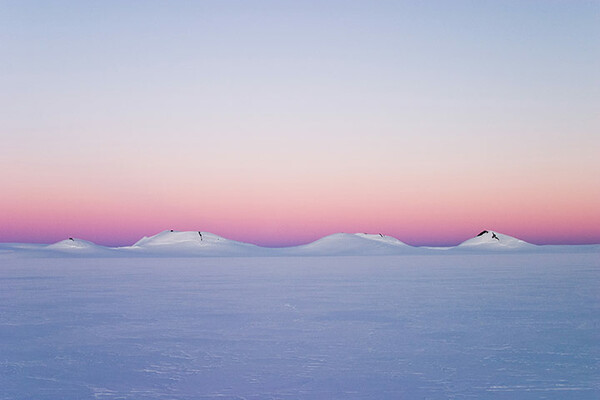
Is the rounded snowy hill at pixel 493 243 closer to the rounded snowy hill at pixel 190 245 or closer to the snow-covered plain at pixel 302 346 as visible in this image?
the rounded snowy hill at pixel 190 245

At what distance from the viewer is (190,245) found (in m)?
79.0

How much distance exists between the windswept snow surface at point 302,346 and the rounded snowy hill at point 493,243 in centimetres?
6839

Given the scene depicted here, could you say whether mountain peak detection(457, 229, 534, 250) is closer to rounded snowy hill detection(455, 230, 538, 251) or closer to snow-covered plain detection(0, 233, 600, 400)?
rounded snowy hill detection(455, 230, 538, 251)

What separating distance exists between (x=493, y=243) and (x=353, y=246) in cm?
→ 2210

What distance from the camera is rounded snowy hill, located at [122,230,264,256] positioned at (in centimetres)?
7478

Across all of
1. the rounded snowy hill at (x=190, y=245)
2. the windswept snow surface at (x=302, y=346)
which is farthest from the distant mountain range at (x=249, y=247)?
the windswept snow surface at (x=302, y=346)

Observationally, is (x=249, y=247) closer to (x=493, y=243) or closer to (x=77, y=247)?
(x=77, y=247)

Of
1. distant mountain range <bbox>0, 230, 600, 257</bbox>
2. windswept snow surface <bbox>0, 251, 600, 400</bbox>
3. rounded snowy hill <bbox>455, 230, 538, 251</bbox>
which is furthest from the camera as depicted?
rounded snowy hill <bbox>455, 230, 538, 251</bbox>

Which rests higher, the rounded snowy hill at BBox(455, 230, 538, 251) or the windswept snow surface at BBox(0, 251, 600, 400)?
the rounded snowy hill at BBox(455, 230, 538, 251)

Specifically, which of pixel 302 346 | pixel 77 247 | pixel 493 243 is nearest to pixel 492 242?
pixel 493 243

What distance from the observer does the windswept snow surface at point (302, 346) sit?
6.66 metres

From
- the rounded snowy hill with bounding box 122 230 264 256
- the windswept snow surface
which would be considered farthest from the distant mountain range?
the windswept snow surface

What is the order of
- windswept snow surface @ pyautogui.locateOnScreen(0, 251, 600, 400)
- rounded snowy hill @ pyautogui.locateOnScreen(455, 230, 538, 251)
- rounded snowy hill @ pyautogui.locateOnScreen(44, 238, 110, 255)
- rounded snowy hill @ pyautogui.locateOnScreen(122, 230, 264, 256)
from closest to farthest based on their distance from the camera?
windswept snow surface @ pyautogui.locateOnScreen(0, 251, 600, 400), rounded snowy hill @ pyautogui.locateOnScreen(44, 238, 110, 255), rounded snowy hill @ pyautogui.locateOnScreen(122, 230, 264, 256), rounded snowy hill @ pyautogui.locateOnScreen(455, 230, 538, 251)

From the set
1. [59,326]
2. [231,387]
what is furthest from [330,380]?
[59,326]
